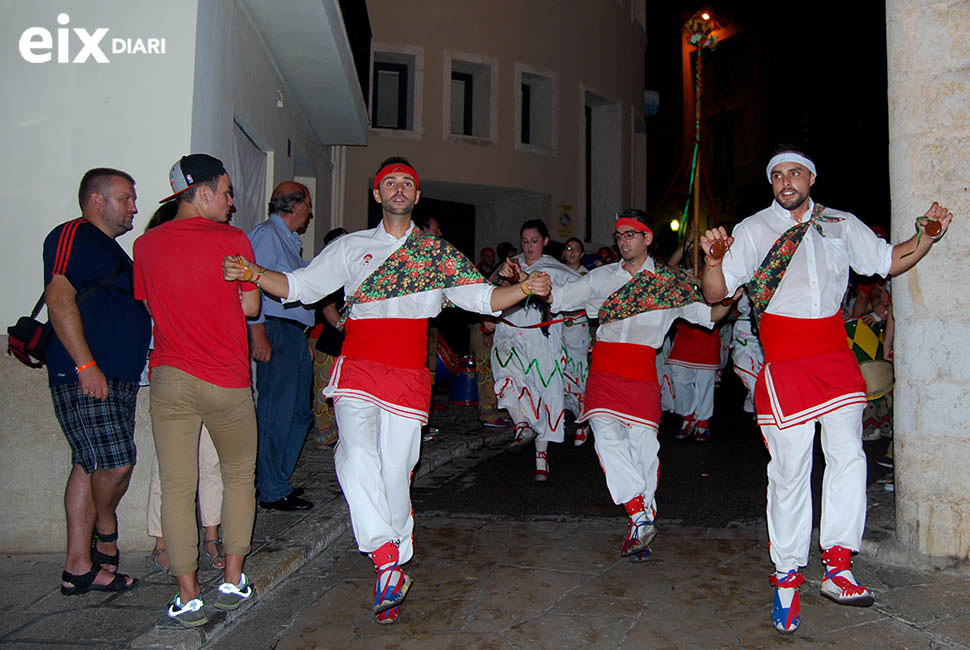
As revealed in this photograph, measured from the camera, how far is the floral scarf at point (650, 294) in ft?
17.5

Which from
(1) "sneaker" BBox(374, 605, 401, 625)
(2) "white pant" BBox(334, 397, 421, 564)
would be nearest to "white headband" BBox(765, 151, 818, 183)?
(2) "white pant" BBox(334, 397, 421, 564)

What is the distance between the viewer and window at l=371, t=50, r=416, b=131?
16.2 meters

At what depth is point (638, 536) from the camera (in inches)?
192

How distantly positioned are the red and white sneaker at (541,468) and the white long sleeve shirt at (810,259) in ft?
10.9

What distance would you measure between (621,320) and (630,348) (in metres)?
0.19

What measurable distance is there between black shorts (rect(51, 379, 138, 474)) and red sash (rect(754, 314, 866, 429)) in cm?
314

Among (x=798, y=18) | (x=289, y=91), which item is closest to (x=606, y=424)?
(x=289, y=91)

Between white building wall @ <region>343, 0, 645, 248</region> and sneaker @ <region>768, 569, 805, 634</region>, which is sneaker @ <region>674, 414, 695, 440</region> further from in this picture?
white building wall @ <region>343, 0, 645, 248</region>

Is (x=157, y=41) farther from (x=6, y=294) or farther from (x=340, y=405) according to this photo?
(x=340, y=405)

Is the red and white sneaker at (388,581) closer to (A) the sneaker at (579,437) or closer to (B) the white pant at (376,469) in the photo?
(B) the white pant at (376,469)

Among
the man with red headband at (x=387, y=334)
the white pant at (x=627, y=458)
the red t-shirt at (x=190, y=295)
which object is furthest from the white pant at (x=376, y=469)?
the white pant at (x=627, y=458)

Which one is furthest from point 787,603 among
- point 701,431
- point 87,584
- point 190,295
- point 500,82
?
point 500,82

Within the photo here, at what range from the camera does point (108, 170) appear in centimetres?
440

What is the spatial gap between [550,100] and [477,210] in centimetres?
275
